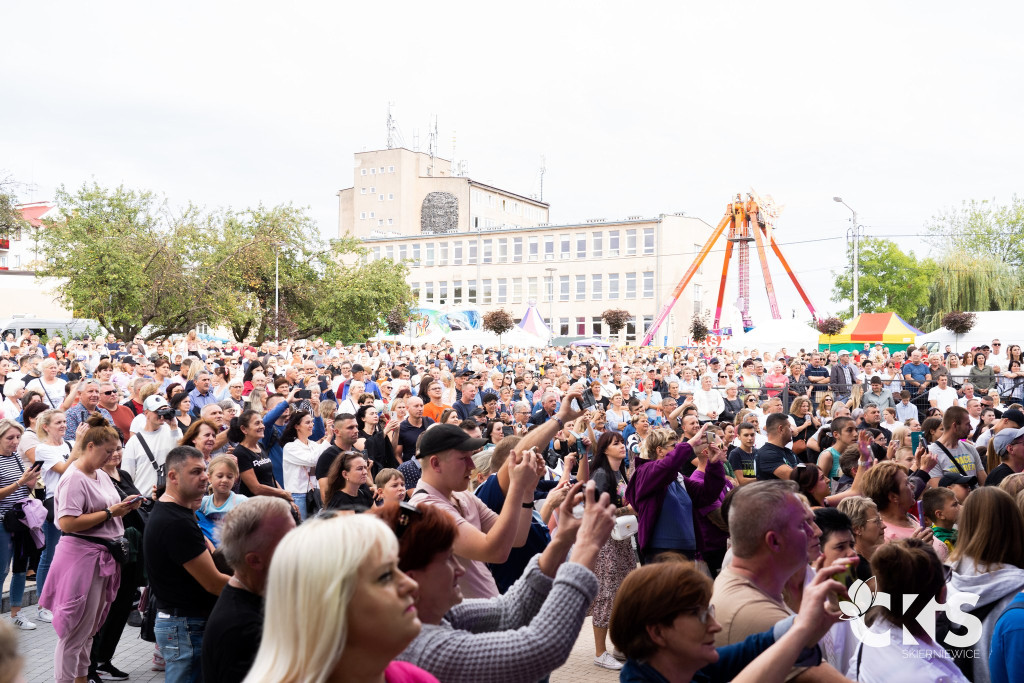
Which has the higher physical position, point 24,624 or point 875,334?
point 875,334

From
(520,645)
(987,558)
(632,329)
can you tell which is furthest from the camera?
(632,329)

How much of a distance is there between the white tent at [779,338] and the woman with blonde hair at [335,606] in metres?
33.5

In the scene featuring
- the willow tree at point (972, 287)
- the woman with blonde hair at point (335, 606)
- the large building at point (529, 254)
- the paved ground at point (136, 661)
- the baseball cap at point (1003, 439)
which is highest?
the large building at point (529, 254)

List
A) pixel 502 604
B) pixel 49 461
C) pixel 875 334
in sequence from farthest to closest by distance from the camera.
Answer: pixel 875 334 < pixel 49 461 < pixel 502 604

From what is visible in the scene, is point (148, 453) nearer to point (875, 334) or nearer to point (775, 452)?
point (775, 452)

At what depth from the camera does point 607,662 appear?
6672 millimetres

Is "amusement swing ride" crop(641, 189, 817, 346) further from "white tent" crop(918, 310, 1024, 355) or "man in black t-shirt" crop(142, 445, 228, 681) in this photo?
"man in black t-shirt" crop(142, 445, 228, 681)

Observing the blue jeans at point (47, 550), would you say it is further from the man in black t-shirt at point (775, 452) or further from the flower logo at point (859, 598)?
the flower logo at point (859, 598)

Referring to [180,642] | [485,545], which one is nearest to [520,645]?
[485,545]

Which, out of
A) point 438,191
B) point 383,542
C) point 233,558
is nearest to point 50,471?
point 233,558

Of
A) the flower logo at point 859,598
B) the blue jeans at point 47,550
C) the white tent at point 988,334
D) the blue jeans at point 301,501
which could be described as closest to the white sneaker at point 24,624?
the blue jeans at point 47,550

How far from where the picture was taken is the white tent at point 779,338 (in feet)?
111

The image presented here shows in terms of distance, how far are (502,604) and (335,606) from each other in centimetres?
100

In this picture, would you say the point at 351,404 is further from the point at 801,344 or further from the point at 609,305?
the point at 609,305
